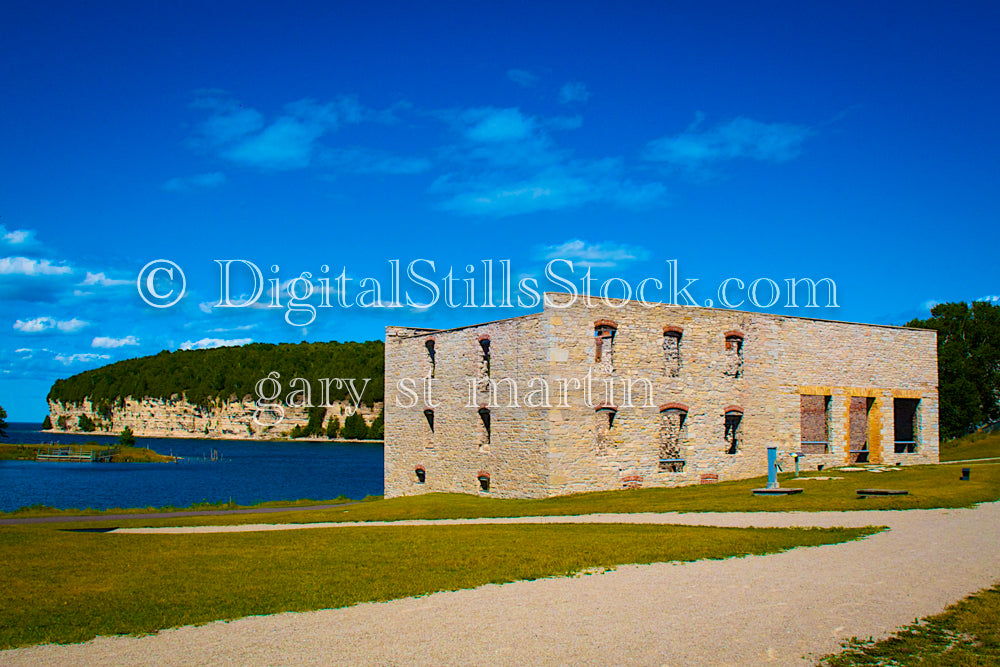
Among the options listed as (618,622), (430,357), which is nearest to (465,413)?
(430,357)

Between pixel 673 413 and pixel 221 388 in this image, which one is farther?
pixel 221 388

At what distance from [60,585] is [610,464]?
1793cm

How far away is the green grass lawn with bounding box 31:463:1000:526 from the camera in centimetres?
1909

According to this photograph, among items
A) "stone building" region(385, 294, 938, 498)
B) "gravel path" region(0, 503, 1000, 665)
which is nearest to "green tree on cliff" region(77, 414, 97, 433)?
"stone building" region(385, 294, 938, 498)

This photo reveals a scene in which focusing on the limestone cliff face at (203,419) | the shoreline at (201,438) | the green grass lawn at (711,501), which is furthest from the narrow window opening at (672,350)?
the limestone cliff face at (203,419)

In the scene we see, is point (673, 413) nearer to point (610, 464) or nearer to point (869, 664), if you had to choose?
point (610, 464)

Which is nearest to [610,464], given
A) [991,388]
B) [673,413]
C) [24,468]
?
[673,413]

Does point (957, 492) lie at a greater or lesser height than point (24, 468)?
greater

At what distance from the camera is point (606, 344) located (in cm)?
2605

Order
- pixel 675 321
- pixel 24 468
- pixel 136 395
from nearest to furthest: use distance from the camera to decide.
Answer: pixel 675 321
pixel 24 468
pixel 136 395

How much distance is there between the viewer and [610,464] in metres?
25.5

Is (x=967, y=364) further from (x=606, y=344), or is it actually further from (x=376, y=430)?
(x=376, y=430)

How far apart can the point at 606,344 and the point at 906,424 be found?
19.0 meters

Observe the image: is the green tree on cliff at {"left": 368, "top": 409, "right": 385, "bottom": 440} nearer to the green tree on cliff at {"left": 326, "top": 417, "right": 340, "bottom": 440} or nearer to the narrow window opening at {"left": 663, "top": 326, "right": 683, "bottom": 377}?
the green tree on cliff at {"left": 326, "top": 417, "right": 340, "bottom": 440}
